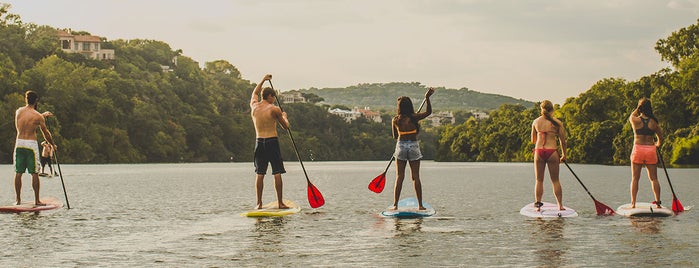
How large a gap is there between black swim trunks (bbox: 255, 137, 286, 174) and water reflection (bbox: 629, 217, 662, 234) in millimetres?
6449

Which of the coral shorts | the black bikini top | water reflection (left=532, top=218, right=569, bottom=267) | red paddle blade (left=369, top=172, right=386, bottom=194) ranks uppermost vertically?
the black bikini top

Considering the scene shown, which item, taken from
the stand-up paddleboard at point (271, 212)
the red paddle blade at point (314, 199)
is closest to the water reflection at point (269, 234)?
the stand-up paddleboard at point (271, 212)

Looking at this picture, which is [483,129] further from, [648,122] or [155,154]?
[648,122]

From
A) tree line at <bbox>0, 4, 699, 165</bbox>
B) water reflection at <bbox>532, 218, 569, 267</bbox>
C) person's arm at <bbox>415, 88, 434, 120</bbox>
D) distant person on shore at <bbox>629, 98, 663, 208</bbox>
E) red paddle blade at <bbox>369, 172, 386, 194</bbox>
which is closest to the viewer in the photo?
water reflection at <bbox>532, 218, 569, 267</bbox>

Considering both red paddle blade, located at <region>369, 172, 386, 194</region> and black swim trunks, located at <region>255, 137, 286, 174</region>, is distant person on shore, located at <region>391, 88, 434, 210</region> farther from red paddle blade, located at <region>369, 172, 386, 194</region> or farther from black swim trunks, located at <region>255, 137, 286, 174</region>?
black swim trunks, located at <region>255, 137, 286, 174</region>

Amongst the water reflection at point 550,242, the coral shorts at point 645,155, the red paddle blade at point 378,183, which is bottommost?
the water reflection at point 550,242

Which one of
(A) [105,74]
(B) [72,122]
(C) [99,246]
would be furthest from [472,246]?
(A) [105,74]

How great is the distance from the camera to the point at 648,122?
16.5 metres

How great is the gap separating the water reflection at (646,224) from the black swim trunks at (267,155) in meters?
6.45

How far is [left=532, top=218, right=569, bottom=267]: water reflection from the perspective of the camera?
10.4m

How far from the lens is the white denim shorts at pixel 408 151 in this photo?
16172 millimetres

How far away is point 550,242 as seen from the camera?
12.3 meters

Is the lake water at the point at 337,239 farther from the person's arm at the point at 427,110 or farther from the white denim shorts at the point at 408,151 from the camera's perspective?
the person's arm at the point at 427,110

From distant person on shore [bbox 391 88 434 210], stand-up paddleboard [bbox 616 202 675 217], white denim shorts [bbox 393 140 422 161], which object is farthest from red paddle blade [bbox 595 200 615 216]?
white denim shorts [bbox 393 140 422 161]
